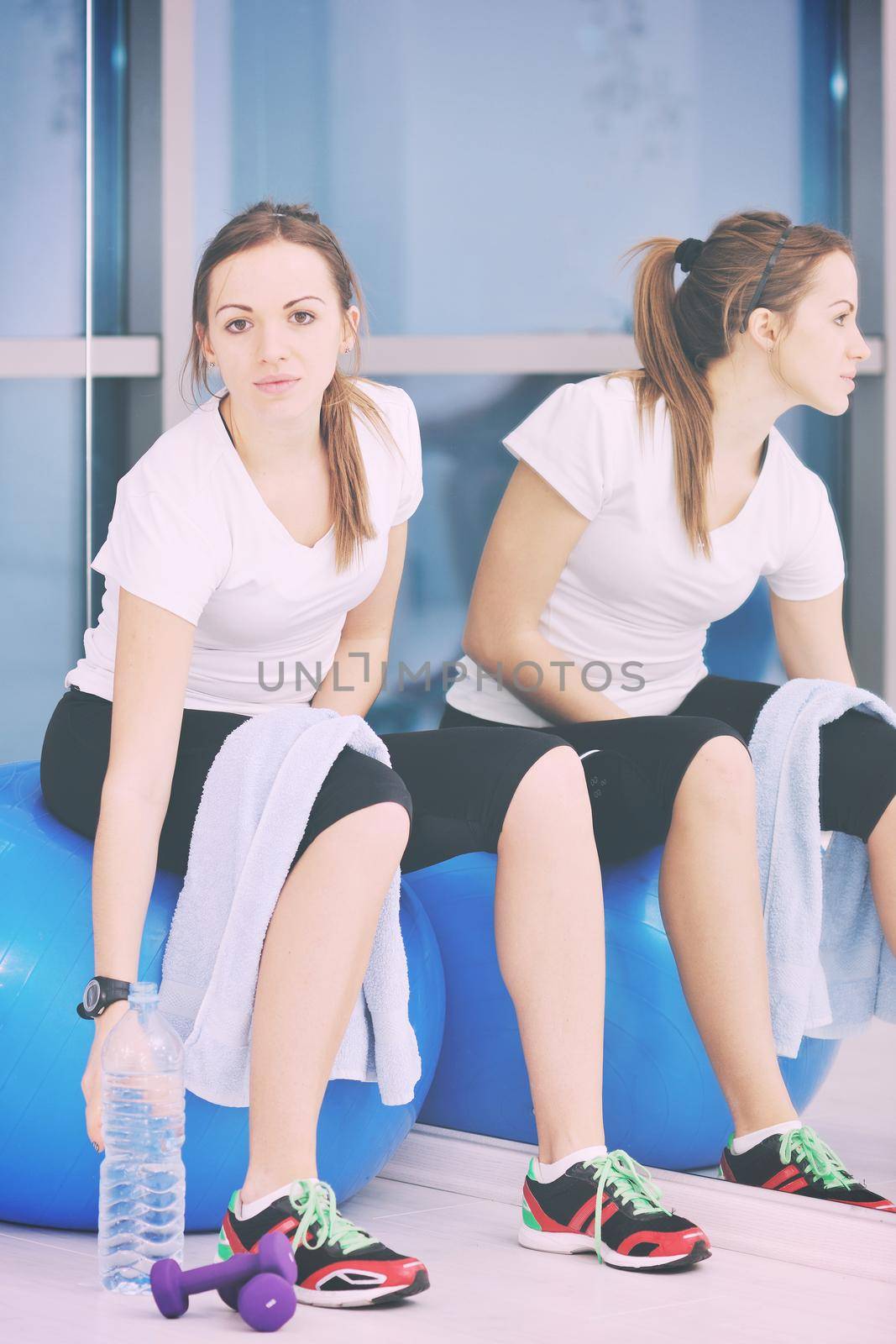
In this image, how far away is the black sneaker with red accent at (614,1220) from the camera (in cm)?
140

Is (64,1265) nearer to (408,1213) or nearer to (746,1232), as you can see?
(408,1213)

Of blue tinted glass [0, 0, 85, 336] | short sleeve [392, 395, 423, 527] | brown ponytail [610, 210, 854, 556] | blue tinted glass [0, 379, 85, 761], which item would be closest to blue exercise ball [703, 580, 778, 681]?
brown ponytail [610, 210, 854, 556]

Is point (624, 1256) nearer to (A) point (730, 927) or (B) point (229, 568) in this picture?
(A) point (730, 927)

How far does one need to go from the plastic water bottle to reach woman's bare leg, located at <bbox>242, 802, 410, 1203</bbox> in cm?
9

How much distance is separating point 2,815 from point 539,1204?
62cm

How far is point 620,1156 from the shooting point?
145 centimetres

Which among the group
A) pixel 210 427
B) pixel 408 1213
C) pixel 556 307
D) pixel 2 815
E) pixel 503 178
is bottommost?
pixel 408 1213

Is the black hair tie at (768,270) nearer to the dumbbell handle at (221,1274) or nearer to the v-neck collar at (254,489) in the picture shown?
the v-neck collar at (254,489)

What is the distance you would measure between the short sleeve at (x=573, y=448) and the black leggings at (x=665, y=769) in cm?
27

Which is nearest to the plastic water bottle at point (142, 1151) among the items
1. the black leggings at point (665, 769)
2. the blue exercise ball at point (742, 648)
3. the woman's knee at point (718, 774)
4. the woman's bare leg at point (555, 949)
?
the woman's bare leg at point (555, 949)

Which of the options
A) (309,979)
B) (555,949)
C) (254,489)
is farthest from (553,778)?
(254,489)

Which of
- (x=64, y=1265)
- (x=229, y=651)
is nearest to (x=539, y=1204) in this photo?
(x=64, y=1265)

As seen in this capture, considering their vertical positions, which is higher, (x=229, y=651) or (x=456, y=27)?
(x=456, y=27)

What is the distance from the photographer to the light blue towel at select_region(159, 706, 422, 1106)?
1.40 m
